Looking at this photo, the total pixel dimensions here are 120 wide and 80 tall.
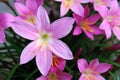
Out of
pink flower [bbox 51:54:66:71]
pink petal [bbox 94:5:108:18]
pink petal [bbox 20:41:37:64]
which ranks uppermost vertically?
pink petal [bbox 94:5:108:18]

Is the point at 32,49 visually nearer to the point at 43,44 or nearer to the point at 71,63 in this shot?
the point at 43,44

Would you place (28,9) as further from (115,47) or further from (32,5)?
(115,47)

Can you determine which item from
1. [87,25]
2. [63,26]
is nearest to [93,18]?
[87,25]

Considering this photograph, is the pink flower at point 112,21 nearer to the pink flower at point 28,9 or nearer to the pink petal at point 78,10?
the pink petal at point 78,10

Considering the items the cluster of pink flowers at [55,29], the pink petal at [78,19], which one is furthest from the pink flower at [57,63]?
the pink petal at [78,19]

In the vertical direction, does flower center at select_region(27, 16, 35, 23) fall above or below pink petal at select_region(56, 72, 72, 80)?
above

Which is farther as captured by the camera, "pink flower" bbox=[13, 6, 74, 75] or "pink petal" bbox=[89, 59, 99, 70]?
"pink petal" bbox=[89, 59, 99, 70]

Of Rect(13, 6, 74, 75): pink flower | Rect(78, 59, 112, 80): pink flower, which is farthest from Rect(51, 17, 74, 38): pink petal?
Rect(78, 59, 112, 80): pink flower

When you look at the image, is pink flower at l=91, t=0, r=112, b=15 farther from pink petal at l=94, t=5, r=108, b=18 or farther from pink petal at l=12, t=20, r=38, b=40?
pink petal at l=12, t=20, r=38, b=40
